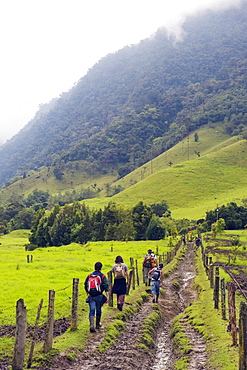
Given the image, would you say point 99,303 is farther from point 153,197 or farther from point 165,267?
point 153,197

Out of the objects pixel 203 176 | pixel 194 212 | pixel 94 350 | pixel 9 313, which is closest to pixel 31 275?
pixel 9 313

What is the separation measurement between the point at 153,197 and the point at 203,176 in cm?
3721

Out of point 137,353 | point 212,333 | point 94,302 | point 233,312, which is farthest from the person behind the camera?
point 212,333

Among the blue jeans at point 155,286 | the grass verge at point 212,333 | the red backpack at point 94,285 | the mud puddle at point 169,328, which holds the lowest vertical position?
the mud puddle at point 169,328

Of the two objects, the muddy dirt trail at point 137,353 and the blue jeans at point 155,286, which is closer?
the muddy dirt trail at point 137,353

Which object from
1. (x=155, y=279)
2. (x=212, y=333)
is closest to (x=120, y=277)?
(x=155, y=279)

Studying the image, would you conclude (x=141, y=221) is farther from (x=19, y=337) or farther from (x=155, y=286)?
(x=19, y=337)

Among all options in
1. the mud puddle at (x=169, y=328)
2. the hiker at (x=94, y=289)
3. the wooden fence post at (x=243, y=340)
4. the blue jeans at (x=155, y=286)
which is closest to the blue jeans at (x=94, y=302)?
the hiker at (x=94, y=289)

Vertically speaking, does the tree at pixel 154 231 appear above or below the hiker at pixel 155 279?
above

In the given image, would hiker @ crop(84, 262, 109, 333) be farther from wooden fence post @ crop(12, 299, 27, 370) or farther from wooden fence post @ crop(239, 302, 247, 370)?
wooden fence post @ crop(239, 302, 247, 370)

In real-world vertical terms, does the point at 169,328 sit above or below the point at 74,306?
below

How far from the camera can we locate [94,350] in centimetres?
1289

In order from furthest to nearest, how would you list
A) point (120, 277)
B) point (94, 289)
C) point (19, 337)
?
point (120, 277) < point (94, 289) < point (19, 337)

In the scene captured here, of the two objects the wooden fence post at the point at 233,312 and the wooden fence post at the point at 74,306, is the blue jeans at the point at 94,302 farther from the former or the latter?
the wooden fence post at the point at 233,312
